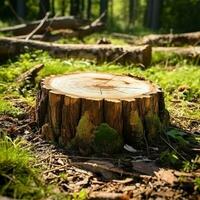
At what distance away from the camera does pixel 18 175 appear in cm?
328

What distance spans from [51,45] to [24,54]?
1.89 ft

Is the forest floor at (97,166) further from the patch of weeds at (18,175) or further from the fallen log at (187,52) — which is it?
the fallen log at (187,52)

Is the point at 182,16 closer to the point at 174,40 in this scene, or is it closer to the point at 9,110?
the point at 174,40

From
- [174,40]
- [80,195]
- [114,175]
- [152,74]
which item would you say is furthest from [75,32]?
[80,195]


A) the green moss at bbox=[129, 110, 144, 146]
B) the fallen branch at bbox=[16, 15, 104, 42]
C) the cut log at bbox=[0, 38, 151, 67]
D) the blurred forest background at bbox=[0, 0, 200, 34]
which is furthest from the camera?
the blurred forest background at bbox=[0, 0, 200, 34]

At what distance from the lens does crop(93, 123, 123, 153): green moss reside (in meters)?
3.96

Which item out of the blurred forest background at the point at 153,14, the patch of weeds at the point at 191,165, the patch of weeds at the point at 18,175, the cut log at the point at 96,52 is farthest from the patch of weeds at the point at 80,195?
the blurred forest background at the point at 153,14

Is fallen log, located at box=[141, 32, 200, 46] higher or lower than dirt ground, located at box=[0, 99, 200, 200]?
higher

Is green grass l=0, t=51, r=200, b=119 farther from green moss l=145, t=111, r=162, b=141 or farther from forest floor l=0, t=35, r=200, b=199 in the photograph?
green moss l=145, t=111, r=162, b=141

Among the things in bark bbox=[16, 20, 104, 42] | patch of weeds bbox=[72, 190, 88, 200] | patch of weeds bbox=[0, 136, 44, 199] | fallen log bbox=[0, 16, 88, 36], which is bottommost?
patch of weeds bbox=[72, 190, 88, 200]

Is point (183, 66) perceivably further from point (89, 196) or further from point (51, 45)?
point (89, 196)

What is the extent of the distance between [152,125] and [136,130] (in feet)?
0.75

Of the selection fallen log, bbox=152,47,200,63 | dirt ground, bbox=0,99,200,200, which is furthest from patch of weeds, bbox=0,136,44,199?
fallen log, bbox=152,47,200,63

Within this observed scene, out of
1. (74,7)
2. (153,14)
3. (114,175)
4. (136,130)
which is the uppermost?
(74,7)
